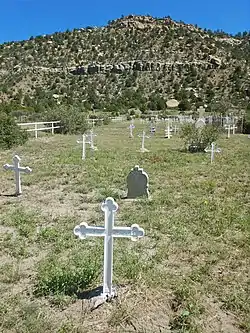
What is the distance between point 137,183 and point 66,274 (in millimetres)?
4338

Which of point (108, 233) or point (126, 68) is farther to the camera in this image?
point (126, 68)

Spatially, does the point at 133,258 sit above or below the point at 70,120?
below

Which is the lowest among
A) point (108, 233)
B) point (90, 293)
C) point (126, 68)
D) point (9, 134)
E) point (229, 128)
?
point (90, 293)

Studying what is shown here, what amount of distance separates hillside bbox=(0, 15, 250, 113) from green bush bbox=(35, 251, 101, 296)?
50402 millimetres

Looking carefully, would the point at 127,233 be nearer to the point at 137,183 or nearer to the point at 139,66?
the point at 137,183

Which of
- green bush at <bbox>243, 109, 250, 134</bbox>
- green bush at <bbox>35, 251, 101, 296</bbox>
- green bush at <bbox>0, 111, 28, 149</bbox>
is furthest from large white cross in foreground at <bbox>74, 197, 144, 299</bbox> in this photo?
green bush at <bbox>243, 109, 250, 134</bbox>

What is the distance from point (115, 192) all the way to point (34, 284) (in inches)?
193

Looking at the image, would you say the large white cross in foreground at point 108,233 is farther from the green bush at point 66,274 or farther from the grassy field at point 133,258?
the green bush at point 66,274

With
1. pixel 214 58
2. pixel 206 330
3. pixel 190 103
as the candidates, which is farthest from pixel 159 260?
pixel 214 58

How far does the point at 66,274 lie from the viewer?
186 inches

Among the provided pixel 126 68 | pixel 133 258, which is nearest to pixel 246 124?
pixel 133 258

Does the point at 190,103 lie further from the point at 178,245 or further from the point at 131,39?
the point at 178,245

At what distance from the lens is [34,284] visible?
4.71 meters

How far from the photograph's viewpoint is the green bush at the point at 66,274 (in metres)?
4.47
